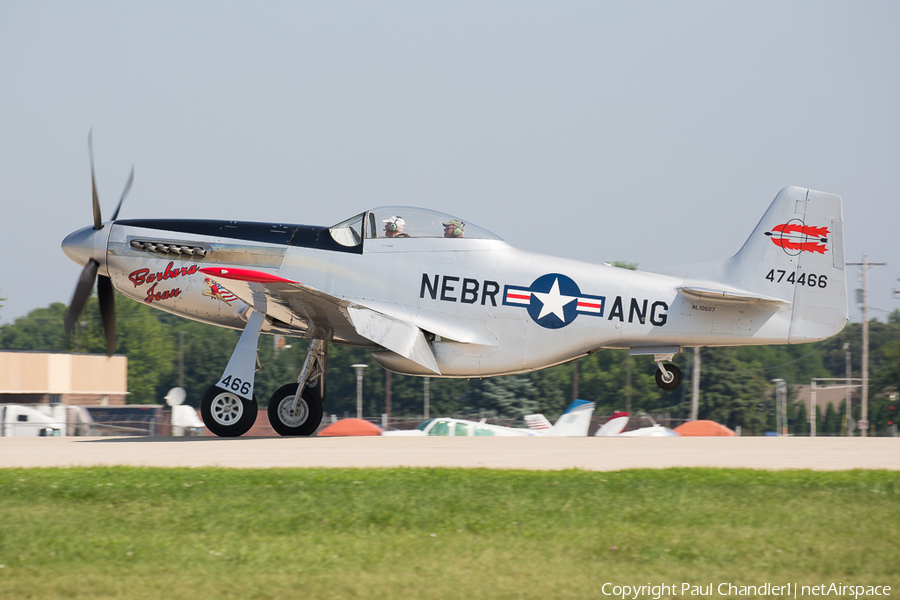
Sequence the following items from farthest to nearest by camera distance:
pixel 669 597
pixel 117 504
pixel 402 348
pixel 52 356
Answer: pixel 52 356 < pixel 402 348 < pixel 117 504 < pixel 669 597

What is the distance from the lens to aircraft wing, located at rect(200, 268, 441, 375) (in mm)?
13133

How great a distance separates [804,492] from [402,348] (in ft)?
24.1

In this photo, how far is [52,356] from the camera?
183 feet

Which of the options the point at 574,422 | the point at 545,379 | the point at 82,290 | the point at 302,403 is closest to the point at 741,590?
the point at 302,403

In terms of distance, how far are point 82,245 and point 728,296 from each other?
1079cm

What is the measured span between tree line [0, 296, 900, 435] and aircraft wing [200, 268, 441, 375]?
195 feet

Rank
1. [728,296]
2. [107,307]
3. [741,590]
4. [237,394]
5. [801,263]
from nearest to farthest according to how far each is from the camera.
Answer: [741,590]
[237,394]
[728,296]
[801,263]
[107,307]

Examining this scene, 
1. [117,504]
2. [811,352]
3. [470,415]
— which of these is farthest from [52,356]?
[811,352]

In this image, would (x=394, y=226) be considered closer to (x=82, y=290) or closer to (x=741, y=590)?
(x=82, y=290)

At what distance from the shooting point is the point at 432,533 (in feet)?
21.8

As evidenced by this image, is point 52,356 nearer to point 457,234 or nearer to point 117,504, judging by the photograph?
point 457,234

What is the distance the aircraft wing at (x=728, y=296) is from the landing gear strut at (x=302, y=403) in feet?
20.4

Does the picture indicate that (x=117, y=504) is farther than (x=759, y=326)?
No

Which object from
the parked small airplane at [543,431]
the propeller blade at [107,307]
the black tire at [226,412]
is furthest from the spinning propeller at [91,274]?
the parked small airplane at [543,431]
